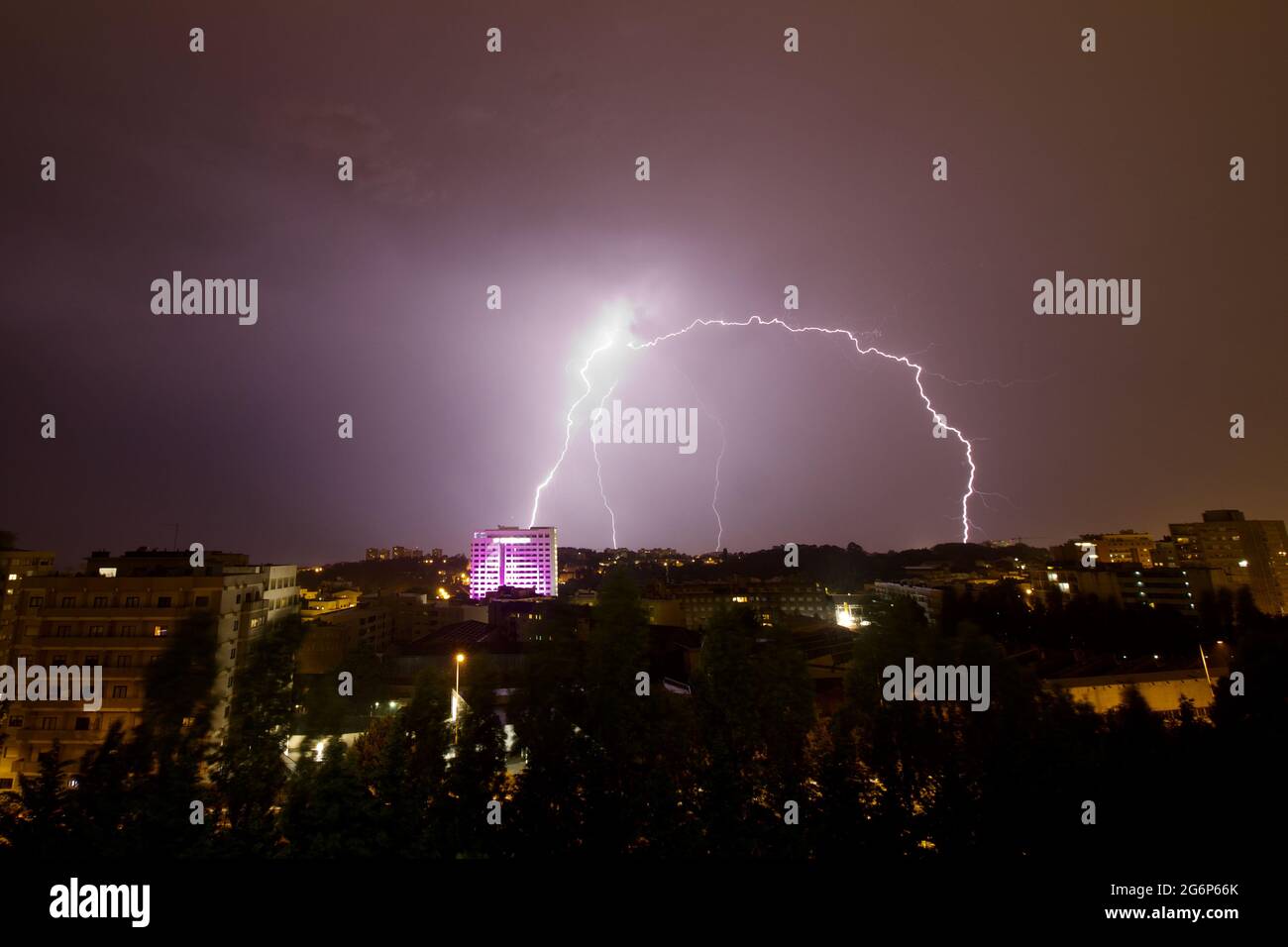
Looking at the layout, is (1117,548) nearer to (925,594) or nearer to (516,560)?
(925,594)

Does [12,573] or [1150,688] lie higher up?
[12,573]

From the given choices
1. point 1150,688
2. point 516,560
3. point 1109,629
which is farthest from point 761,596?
point 516,560

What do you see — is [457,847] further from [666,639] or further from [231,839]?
[666,639]

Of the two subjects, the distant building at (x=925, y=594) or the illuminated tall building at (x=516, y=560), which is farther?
the illuminated tall building at (x=516, y=560)

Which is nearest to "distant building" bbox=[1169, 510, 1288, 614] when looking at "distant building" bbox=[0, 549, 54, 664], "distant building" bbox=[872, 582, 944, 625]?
"distant building" bbox=[872, 582, 944, 625]

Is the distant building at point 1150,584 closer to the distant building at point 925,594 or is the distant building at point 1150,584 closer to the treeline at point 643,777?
the distant building at point 925,594

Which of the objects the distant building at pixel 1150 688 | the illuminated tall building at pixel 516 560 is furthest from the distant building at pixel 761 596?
the illuminated tall building at pixel 516 560
